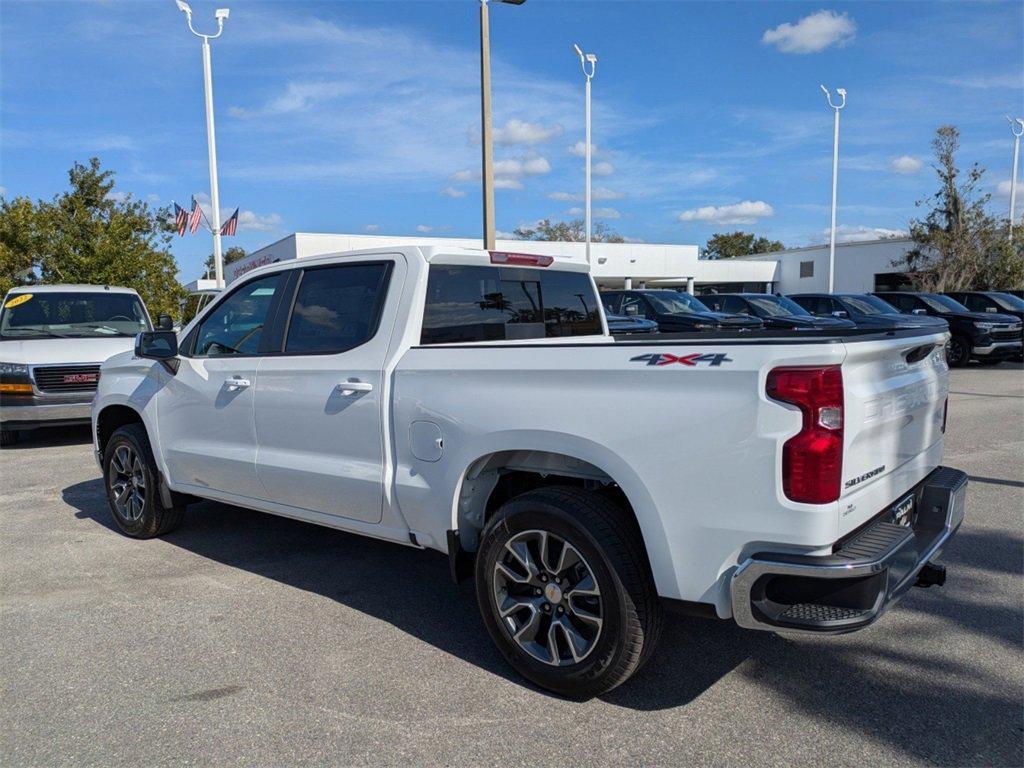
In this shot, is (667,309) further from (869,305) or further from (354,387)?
(354,387)

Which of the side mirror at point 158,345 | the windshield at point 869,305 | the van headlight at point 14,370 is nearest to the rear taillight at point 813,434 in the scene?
the side mirror at point 158,345

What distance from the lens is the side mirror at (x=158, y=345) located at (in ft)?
17.0

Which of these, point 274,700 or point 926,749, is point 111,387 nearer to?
point 274,700

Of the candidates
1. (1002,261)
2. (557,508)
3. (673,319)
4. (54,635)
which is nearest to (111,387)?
(54,635)

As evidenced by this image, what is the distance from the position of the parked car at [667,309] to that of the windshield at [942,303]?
5.37 metres

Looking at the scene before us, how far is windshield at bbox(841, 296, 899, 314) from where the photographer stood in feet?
61.8

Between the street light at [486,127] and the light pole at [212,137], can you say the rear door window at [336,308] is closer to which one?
the street light at [486,127]

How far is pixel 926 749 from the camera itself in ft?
9.78

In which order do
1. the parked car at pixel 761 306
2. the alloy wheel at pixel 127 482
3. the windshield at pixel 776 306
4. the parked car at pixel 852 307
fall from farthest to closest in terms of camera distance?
the windshield at pixel 776 306 < the parked car at pixel 761 306 < the parked car at pixel 852 307 < the alloy wheel at pixel 127 482

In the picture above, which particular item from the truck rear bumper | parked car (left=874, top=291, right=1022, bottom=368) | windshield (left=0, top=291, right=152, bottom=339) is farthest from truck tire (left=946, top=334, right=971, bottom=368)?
the truck rear bumper

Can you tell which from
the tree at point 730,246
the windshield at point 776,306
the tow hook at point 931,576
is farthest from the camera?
the tree at point 730,246

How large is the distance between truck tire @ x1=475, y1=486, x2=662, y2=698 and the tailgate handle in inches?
53.2

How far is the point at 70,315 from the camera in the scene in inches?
430

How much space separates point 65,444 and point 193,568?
6.21 meters
